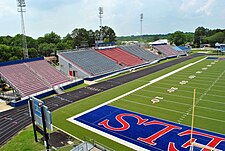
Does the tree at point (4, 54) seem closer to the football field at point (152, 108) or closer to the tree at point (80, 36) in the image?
the football field at point (152, 108)

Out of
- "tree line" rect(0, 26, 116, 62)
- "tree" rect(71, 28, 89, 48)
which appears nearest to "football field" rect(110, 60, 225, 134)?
"tree line" rect(0, 26, 116, 62)

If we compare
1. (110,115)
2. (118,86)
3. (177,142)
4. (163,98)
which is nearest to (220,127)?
(177,142)

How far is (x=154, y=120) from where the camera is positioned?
15.6m

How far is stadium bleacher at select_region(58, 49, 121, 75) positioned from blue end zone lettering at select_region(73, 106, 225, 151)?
659 inches

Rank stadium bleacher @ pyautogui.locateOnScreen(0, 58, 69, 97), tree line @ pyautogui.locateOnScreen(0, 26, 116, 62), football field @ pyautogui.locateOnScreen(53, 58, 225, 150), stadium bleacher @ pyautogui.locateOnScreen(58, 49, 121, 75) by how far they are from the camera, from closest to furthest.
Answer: football field @ pyautogui.locateOnScreen(53, 58, 225, 150)
stadium bleacher @ pyautogui.locateOnScreen(0, 58, 69, 97)
stadium bleacher @ pyautogui.locateOnScreen(58, 49, 121, 75)
tree line @ pyautogui.locateOnScreen(0, 26, 116, 62)

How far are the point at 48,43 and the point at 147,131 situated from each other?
6318cm

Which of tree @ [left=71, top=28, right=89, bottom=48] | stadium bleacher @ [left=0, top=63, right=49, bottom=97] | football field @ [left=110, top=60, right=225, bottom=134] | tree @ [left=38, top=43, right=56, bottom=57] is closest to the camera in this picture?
football field @ [left=110, top=60, right=225, bottom=134]

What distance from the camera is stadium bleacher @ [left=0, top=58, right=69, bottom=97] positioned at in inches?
933

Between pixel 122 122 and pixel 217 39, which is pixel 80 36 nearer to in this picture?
pixel 217 39

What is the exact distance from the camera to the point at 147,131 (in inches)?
548

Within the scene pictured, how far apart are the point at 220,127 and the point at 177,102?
17.7 feet

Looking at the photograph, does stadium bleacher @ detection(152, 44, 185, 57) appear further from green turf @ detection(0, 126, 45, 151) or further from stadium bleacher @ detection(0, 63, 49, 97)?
green turf @ detection(0, 126, 45, 151)

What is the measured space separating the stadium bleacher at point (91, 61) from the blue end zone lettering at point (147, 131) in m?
16.7

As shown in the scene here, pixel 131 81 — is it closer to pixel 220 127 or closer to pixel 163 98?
pixel 163 98
